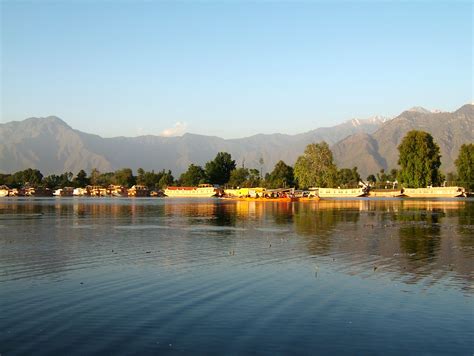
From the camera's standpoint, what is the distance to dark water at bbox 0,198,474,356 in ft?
55.3

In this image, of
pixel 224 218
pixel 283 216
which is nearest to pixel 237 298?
pixel 224 218

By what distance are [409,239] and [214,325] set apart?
32671 millimetres

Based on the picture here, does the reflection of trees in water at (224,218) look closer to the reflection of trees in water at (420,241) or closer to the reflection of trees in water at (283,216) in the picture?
the reflection of trees in water at (283,216)

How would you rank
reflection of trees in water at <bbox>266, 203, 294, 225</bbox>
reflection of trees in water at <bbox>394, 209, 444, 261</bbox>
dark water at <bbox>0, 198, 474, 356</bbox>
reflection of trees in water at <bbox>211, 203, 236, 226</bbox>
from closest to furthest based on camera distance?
dark water at <bbox>0, 198, 474, 356</bbox> < reflection of trees in water at <bbox>394, 209, 444, 261</bbox> < reflection of trees in water at <bbox>211, 203, 236, 226</bbox> < reflection of trees in water at <bbox>266, 203, 294, 225</bbox>

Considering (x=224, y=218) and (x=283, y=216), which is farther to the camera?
(x=283, y=216)

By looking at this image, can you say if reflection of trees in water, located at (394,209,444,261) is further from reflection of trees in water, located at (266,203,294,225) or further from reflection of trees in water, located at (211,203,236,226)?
reflection of trees in water, located at (211,203,236,226)

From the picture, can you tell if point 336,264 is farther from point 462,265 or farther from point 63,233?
point 63,233

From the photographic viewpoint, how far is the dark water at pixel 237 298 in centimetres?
1686

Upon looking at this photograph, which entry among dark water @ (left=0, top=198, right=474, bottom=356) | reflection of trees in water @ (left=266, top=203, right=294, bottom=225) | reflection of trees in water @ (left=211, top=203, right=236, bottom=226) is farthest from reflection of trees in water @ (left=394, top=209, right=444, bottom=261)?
reflection of trees in water @ (left=211, top=203, right=236, bottom=226)

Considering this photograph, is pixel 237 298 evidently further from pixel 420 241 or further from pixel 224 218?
pixel 224 218

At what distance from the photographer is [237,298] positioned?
2305cm

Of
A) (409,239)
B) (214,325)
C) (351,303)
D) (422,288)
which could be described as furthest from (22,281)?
(409,239)

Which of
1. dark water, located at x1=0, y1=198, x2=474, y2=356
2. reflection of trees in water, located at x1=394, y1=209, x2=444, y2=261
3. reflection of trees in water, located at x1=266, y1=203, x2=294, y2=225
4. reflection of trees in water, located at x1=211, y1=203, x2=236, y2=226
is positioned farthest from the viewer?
reflection of trees in water, located at x1=266, y1=203, x2=294, y2=225

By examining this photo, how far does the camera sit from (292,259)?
35000 millimetres
